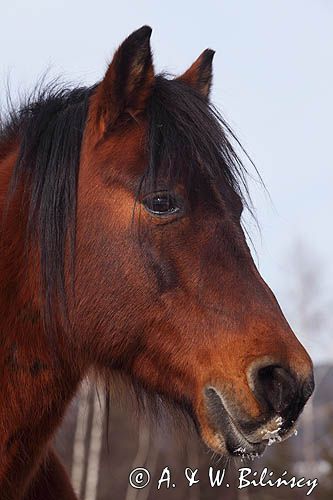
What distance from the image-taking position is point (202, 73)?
523cm

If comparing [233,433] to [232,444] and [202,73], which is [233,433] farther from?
[202,73]

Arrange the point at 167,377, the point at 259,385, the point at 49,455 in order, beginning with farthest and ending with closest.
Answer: the point at 49,455
the point at 167,377
the point at 259,385

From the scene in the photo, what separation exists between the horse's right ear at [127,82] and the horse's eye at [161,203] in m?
0.56

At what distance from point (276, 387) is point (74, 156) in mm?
1758

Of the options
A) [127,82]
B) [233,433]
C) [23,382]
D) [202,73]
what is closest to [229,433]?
[233,433]

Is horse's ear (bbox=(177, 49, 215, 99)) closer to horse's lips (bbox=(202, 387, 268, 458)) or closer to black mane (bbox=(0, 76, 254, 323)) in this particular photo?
black mane (bbox=(0, 76, 254, 323))

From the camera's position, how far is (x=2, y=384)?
4293mm

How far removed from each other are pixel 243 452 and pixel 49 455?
5.36 feet

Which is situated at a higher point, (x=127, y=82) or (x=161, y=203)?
(x=127, y=82)

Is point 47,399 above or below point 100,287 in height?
below

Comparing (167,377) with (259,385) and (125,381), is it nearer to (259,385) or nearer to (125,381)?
(125,381)

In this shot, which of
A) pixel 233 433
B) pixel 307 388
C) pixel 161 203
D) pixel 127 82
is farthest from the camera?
pixel 127 82

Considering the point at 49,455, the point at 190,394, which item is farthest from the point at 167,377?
the point at 49,455

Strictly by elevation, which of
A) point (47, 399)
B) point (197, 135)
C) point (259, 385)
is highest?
point (197, 135)
